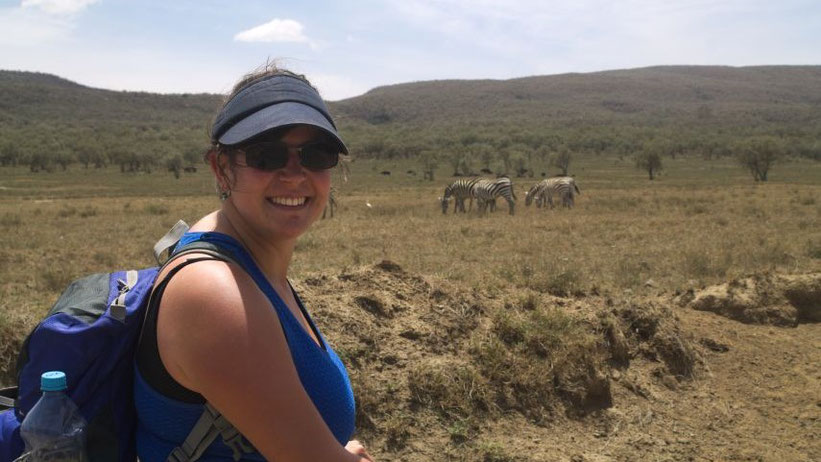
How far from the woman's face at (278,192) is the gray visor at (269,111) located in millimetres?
48

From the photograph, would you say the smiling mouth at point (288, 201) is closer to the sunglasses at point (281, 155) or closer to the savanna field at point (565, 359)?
the sunglasses at point (281, 155)

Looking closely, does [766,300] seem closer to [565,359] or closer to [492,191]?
[565,359]

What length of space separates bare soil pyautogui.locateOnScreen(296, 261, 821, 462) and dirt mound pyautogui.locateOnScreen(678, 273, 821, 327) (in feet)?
0.97

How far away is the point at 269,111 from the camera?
1.66m

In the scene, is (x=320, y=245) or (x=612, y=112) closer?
(x=320, y=245)

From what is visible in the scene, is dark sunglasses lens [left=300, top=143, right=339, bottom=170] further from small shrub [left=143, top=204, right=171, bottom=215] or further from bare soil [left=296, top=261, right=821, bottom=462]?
small shrub [left=143, top=204, right=171, bottom=215]

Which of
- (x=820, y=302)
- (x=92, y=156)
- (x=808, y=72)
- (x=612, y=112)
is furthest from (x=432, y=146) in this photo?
(x=808, y=72)

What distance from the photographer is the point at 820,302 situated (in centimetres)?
723

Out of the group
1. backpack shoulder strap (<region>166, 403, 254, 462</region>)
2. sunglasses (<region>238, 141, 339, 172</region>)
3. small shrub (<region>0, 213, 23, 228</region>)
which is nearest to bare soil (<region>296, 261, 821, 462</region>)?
backpack shoulder strap (<region>166, 403, 254, 462</region>)

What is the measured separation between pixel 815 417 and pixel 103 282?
533cm

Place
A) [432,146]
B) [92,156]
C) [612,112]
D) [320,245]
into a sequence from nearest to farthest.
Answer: [320,245] → [92,156] → [432,146] → [612,112]

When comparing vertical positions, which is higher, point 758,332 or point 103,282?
point 103,282

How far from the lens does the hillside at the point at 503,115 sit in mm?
69250

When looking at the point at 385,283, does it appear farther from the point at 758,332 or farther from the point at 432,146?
the point at 432,146
